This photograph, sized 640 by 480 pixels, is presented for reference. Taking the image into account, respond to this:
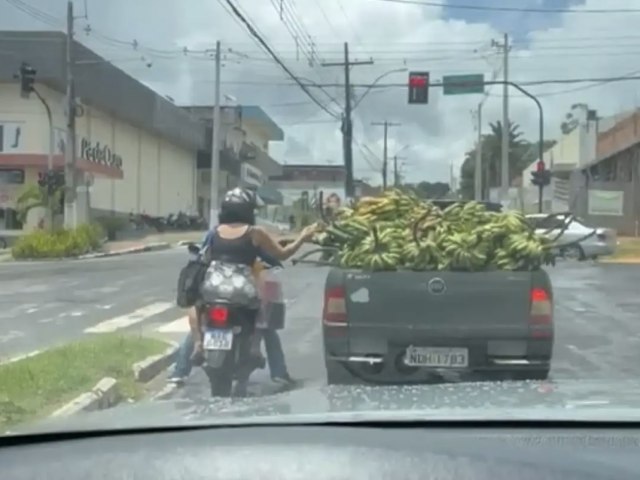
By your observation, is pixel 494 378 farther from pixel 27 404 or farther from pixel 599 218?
pixel 599 218

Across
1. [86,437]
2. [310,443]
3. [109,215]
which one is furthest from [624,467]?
[109,215]

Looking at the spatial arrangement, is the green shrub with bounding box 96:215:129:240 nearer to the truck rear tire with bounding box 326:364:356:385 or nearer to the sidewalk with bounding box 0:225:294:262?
the sidewalk with bounding box 0:225:294:262

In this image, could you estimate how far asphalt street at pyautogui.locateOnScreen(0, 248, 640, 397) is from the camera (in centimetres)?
1316

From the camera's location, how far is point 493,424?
3.12 meters

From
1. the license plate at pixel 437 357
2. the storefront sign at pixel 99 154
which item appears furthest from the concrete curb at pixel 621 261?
the storefront sign at pixel 99 154

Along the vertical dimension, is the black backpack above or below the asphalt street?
above

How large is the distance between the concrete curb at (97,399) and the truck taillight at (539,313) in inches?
136

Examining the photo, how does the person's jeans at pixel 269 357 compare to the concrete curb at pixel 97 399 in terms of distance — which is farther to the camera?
the person's jeans at pixel 269 357

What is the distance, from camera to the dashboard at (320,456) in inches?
93.8

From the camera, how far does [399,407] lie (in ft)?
12.3

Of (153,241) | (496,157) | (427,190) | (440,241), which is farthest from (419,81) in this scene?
(496,157)

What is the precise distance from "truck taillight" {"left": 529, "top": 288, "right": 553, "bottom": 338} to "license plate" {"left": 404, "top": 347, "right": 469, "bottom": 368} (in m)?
0.55

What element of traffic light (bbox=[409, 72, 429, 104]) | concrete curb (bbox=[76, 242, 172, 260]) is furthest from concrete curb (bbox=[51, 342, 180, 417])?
concrete curb (bbox=[76, 242, 172, 260])

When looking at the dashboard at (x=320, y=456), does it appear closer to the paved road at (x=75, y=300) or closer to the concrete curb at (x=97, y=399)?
the concrete curb at (x=97, y=399)
